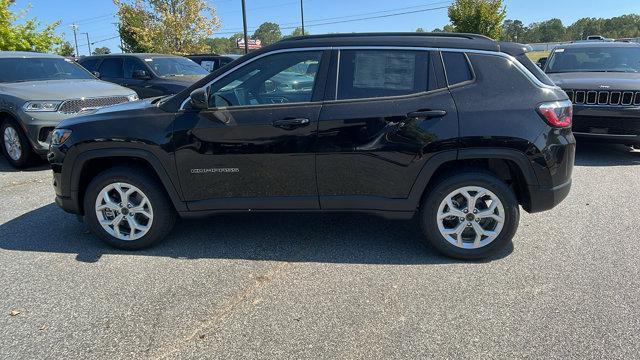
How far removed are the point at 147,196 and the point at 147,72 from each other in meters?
6.86

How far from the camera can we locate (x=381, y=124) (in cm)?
366

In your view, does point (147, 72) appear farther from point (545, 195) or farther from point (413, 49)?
point (545, 195)

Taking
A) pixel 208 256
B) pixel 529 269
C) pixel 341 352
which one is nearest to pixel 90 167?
pixel 208 256

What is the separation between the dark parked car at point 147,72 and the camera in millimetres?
9789

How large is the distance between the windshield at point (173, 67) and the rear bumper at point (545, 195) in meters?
8.47

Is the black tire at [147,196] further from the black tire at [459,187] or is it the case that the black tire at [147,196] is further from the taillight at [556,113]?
the taillight at [556,113]

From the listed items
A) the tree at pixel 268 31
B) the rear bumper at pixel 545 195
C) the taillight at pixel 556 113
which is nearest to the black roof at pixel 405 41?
the taillight at pixel 556 113

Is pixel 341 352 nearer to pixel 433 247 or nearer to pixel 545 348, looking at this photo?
pixel 545 348

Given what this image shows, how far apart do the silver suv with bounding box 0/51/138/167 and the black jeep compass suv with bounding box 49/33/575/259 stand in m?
3.50

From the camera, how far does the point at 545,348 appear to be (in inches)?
106

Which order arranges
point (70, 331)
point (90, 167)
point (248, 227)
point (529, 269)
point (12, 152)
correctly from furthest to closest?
point (12, 152) → point (248, 227) → point (90, 167) → point (529, 269) → point (70, 331)

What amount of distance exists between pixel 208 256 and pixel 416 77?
226cm

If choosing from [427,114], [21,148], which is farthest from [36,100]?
[427,114]

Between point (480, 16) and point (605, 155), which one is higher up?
point (480, 16)
